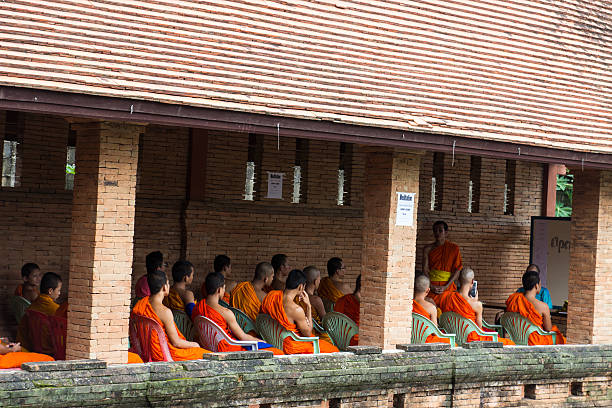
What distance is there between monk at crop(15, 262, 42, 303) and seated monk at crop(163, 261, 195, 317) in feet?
5.90

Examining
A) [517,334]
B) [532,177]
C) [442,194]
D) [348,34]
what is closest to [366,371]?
[517,334]

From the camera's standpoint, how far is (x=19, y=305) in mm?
12086

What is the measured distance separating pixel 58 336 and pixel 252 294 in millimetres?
2649

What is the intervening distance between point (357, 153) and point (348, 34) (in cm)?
453

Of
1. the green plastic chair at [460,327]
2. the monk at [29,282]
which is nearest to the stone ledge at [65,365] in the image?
the monk at [29,282]

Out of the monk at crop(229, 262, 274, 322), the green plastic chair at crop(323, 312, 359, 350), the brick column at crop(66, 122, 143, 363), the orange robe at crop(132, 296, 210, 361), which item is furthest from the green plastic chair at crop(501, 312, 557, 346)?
the brick column at crop(66, 122, 143, 363)

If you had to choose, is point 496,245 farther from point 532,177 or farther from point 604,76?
point 604,76

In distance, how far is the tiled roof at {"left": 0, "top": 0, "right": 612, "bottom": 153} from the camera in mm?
9477

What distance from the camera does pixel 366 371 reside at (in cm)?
1119

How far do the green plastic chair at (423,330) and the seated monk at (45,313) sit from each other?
15.2 feet

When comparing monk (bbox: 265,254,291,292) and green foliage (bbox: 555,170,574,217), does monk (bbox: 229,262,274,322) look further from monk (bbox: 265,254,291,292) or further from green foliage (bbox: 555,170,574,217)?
green foliage (bbox: 555,170,574,217)

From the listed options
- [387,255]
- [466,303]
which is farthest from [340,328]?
[466,303]

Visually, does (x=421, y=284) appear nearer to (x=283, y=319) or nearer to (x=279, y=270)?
(x=279, y=270)

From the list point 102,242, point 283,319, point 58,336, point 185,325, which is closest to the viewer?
point 102,242
